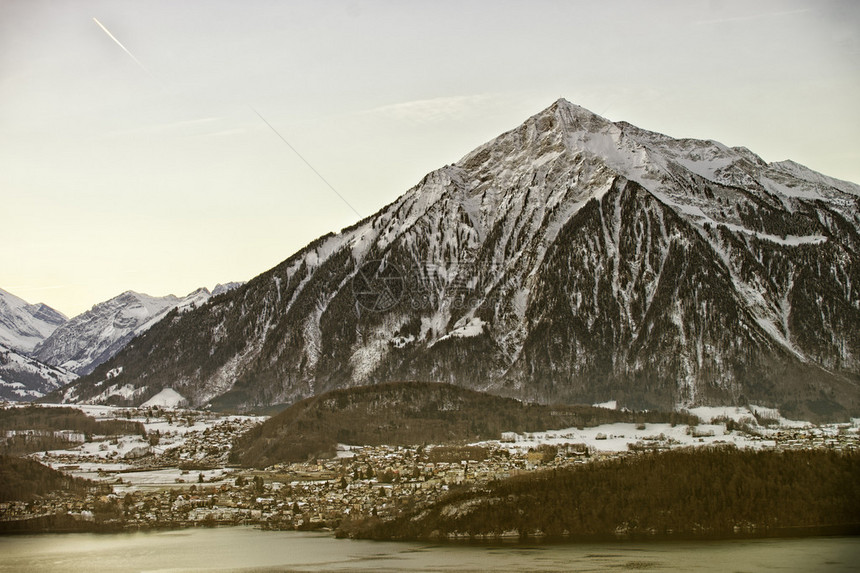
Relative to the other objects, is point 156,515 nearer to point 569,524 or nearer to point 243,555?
point 243,555

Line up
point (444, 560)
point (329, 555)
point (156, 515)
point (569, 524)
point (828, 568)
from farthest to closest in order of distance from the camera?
point (156, 515), point (569, 524), point (329, 555), point (444, 560), point (828, 568)

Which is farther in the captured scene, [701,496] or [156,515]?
[156,515]

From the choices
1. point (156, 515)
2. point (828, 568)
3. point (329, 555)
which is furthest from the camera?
point (156, 515)

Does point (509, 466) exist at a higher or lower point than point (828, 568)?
higher

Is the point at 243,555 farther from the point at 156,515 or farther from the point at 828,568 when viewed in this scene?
the point at 828,568

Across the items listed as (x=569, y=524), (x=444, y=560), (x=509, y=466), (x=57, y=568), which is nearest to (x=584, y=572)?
(x=444, y=560)

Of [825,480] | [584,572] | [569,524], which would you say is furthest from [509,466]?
[584,572]
